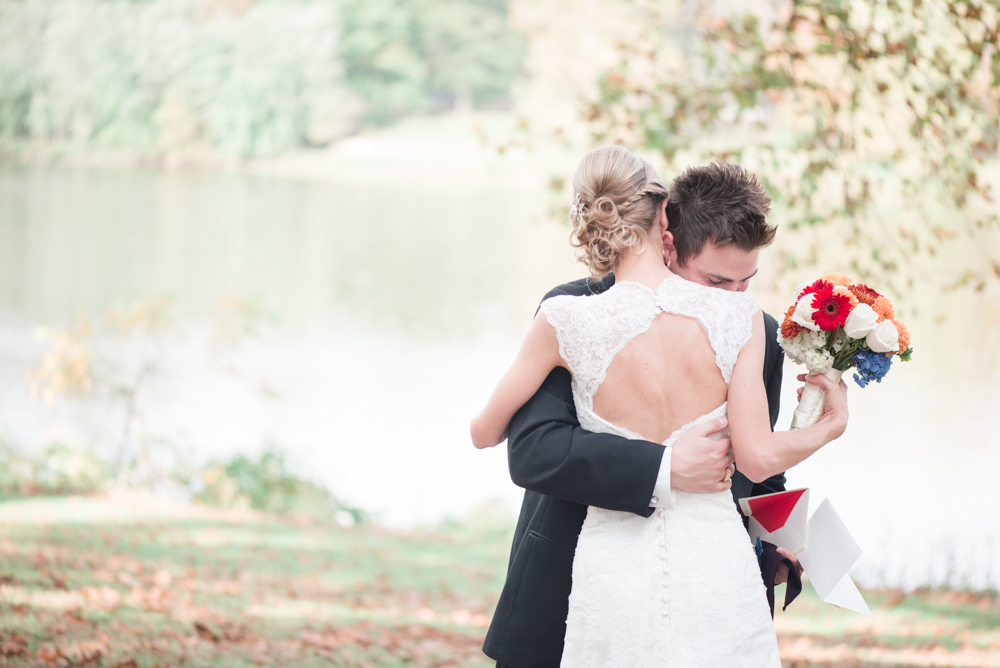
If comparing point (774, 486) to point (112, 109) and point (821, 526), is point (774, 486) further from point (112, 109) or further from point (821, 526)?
point (112, 109)

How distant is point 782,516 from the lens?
199 cm

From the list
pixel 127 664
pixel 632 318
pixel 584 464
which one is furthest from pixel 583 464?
pixel 127 664

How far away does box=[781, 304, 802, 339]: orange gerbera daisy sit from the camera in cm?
186

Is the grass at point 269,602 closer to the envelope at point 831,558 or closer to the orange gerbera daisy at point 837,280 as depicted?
the envelope at point 831,558

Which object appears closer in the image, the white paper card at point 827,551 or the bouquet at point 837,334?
the bouquet at point 837,334

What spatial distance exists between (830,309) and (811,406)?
22 centimetres

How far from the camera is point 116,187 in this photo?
64.5ft

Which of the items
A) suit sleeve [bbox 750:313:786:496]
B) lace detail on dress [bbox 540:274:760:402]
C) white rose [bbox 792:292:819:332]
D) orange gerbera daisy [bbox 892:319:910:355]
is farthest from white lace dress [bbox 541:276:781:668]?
orange gerbera daisy [bbox 892:319:910:355]

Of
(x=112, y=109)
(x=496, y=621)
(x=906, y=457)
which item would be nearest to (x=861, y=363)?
(x=496, y=621)

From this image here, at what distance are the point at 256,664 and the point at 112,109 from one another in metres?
17.5

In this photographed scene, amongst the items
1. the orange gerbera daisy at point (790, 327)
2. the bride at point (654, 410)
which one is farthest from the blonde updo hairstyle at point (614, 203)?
the orange gerbera daisy at point (790, 327)

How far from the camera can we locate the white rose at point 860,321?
5.84ft

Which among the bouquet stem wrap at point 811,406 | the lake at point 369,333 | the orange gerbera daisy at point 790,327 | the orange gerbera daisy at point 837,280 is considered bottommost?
the lake at point 369,333

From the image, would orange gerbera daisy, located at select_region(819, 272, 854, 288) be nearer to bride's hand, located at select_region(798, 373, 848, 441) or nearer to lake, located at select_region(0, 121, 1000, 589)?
bride's hand, located at select_region(798, 373, 848, 441)
